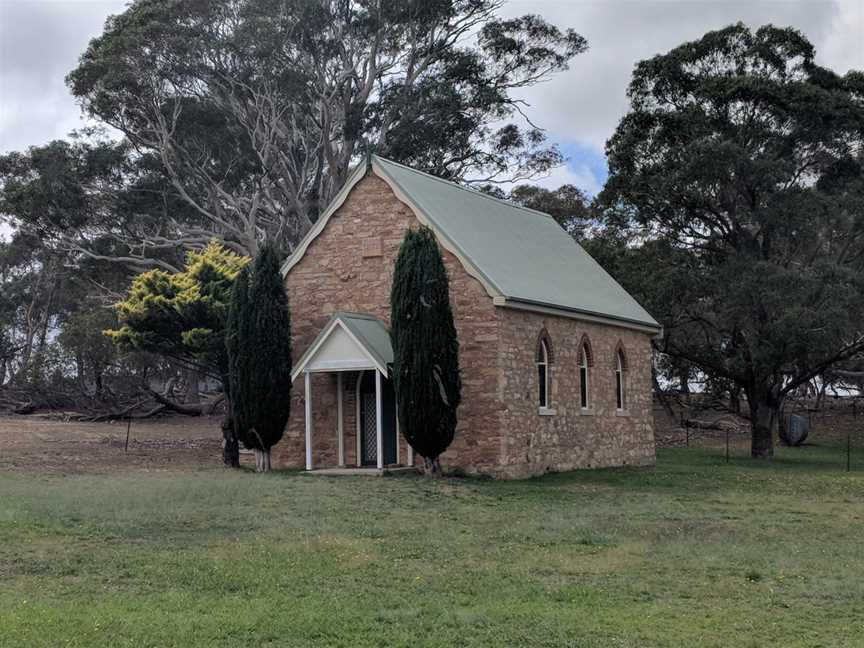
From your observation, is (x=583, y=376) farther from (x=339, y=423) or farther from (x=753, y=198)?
(x=753, y=198)

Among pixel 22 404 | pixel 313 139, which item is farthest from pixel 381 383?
pixel 22 404

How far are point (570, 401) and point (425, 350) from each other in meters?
5.99

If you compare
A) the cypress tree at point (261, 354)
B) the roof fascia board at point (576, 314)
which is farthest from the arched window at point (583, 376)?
the cypress tree at point (261, 354)

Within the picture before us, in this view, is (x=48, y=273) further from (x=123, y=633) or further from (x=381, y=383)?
(x=123, y=633)

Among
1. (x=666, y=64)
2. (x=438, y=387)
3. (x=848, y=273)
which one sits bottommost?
(x=438, y=387)

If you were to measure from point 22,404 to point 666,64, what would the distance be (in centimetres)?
2980

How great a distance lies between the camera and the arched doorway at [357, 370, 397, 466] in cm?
2681

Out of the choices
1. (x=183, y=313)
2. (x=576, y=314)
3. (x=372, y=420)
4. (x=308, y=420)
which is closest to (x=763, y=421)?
(x=576, y=314)

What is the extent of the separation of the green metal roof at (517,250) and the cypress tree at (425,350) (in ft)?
4.88

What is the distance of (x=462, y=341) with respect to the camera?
24984 millimetres

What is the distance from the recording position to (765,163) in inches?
1302

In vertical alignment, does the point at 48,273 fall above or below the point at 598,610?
above

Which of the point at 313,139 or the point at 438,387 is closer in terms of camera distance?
the point at 438,387

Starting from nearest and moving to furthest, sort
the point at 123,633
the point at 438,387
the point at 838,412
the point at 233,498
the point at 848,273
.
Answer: the point at 123,633, the point at 233,498, the point at 438,387, the point at 848,273, the point at 838,412
